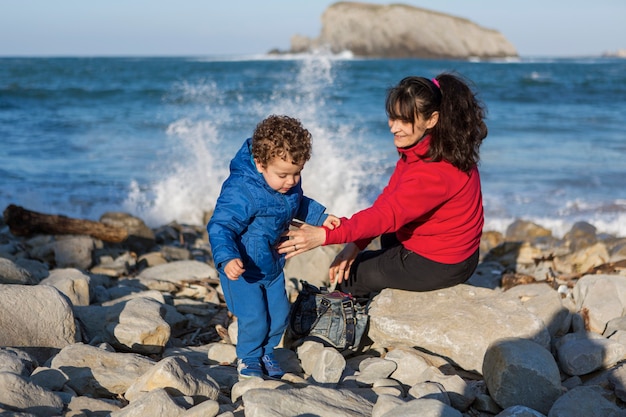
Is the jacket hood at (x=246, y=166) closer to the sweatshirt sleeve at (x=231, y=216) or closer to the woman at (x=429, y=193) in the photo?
the sweatshirt sleeve at (x=231, y=216)

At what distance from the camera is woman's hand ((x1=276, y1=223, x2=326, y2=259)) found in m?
3.45

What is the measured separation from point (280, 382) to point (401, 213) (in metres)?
1.08

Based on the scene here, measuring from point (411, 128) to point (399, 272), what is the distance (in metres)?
0.82

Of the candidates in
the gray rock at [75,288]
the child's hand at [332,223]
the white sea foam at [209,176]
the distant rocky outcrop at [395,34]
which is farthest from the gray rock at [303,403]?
the distant rocky outcrop at [395,34]

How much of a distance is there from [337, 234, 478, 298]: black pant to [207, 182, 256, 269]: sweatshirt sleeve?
3.24 ft

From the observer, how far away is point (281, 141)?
10.3 ft

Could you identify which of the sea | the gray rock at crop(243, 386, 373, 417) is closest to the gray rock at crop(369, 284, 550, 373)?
the gray rock at crop(243, 386, 373, 417)

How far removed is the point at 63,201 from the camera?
29.8 ft

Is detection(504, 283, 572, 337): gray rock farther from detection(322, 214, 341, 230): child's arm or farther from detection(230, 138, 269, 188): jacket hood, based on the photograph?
detection(230, 138, 269, 188): jacket hood

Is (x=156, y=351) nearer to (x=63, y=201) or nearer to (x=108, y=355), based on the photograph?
(x=108, y=355)

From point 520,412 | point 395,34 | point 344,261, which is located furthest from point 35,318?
point 395,34

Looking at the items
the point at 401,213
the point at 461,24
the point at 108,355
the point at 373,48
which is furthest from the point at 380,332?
the point at 461,24

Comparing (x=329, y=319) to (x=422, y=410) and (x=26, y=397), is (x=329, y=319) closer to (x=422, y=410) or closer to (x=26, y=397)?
(x=422, y=410)

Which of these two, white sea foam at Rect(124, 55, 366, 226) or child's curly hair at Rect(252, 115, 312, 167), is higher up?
child's curly hair at Rect(252, 115, 312, 167)
